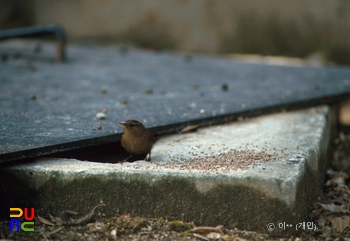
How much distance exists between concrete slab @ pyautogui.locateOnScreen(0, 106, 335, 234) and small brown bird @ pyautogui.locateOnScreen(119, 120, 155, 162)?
9 cm

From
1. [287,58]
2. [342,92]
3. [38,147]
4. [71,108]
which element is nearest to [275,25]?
[287,58]

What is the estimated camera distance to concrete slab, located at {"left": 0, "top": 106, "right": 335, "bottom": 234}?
2373 mm

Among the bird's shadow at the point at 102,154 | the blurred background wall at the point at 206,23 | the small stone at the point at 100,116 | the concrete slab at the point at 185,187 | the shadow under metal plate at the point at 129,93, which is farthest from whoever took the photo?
the blurred background wall at the point at 206,23

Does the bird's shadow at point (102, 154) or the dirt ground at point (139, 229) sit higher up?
the bird's shadow at point (102, 154)

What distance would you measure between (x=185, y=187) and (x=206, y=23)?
5.16 m

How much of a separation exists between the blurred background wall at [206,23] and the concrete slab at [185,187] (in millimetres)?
4547

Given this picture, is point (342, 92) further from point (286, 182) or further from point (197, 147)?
point (286, 182)

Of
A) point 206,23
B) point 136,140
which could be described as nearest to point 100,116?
point 136,140

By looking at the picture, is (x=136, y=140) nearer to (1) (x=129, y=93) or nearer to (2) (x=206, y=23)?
(1) (x=129, y=93)

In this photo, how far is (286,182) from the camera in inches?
92.9

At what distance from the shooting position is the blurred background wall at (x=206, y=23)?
275 inches

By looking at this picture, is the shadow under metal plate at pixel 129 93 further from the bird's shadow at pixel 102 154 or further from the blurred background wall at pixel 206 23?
the blurred background wall at pixel 206 23

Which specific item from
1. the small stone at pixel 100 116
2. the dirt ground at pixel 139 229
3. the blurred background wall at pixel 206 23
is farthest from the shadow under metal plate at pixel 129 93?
the blurred background wall at pixel 206 23

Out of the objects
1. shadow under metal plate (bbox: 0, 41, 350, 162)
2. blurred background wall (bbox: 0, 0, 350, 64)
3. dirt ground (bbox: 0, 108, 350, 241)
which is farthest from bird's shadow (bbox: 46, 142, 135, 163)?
blurred background wall (bbox: 0, 0, 350, 64)
